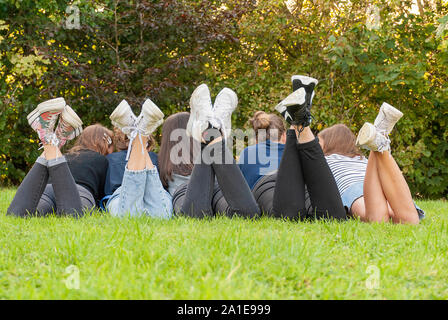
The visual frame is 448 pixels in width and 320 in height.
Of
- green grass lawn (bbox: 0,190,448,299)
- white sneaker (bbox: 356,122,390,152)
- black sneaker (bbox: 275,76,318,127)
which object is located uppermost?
black sneaker (bbox: 275,76,318,127)

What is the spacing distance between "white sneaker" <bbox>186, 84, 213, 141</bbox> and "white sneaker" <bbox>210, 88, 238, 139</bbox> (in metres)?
0.05

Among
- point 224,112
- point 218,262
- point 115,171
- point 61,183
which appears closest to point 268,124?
point 224,112

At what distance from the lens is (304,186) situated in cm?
297

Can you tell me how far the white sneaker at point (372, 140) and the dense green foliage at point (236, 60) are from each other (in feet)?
13.1

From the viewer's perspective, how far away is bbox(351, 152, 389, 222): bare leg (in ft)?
9.82

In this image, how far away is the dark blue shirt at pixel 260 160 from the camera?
147 inches

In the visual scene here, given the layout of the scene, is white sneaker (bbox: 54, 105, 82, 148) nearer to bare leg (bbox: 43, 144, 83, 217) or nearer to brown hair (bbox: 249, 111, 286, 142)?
bare leg (bbox: 43, 144, 83, 217)

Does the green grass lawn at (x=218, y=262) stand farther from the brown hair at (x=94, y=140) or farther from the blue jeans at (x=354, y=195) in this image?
the brown hair at (x=94, y=140)

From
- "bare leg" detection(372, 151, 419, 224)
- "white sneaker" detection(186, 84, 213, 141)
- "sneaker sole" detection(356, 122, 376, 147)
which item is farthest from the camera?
"white sneaker" detection(186, 84, 213, 141)

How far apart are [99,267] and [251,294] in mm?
672

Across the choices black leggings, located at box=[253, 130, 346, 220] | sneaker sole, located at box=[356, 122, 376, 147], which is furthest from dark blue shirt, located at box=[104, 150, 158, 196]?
sneaker sole, located at box=[356, 122, 376, 147]

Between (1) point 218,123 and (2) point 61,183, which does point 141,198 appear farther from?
(1) point 218,123

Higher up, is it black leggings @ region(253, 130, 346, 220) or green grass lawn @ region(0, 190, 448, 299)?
black leggings @ region(253, 130, 346, 220)

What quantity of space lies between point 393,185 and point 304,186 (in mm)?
590
